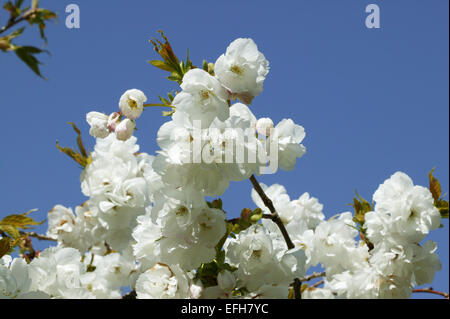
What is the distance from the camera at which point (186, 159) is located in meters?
1.26

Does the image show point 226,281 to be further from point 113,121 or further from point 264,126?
point 113,121

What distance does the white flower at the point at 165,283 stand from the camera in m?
1.49

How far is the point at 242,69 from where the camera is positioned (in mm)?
1396

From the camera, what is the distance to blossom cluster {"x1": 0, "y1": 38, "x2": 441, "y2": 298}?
132 centimetres

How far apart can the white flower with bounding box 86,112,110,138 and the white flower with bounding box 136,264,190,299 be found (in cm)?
52

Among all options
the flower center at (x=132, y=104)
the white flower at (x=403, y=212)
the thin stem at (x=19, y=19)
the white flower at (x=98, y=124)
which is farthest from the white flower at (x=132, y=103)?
the white flower at (x=403, y=212)

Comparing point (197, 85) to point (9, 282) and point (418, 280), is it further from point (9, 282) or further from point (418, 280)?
point (418, 280)

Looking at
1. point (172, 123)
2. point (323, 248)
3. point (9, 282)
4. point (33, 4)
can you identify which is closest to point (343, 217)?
point (323, 248)

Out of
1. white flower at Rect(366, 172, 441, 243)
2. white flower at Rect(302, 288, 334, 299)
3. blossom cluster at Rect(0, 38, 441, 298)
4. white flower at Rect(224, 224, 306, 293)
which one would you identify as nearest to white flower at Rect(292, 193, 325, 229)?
blossom cluster at Rect(0, 38, 441, 298)

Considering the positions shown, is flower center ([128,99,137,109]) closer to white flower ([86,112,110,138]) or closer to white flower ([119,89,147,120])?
white flower ([119,89,147,120])

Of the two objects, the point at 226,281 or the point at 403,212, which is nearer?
the point at 226,281

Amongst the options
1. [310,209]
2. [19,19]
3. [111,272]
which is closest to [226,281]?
[19,19]

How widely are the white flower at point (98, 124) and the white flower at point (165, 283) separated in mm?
518

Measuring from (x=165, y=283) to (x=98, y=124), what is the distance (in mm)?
615
